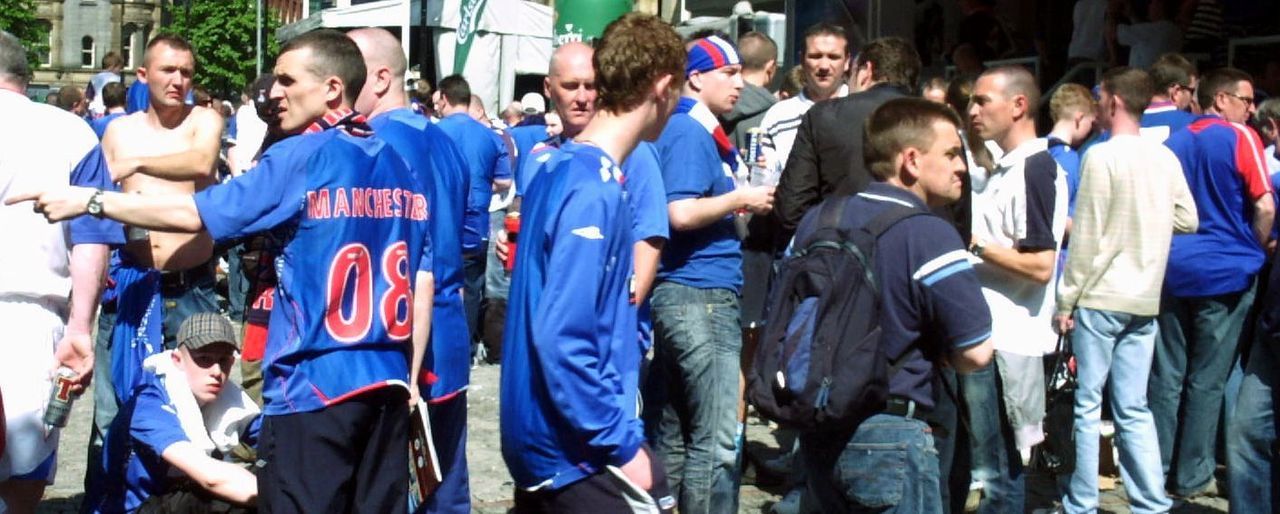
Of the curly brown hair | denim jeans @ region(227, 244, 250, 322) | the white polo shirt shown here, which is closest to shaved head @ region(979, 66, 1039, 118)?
the white polo shirt

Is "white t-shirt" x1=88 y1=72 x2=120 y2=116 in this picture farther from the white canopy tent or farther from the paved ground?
the paved ground

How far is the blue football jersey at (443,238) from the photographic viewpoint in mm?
5703

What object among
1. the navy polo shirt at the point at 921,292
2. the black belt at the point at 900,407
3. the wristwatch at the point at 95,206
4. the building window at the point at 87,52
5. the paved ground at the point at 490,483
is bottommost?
the paved ground at the point at 490,483

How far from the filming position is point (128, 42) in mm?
122125

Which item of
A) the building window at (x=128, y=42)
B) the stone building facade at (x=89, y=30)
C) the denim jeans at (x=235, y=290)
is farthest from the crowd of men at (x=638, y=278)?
the building window at (x=128, y=42)

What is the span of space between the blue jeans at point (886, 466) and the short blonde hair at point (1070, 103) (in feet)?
11.6

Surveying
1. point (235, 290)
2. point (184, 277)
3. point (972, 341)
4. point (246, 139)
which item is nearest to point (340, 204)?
point (972, 341)

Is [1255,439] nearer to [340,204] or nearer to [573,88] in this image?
[573,88]

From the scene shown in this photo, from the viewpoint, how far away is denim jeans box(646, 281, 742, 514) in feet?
21.6

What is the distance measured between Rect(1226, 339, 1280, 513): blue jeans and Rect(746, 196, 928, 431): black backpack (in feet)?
9.46

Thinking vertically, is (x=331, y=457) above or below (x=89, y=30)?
below

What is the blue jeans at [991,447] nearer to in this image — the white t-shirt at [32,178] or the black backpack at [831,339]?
the black backpack at [831,339]

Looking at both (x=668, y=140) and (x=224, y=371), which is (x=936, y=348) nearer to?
(x=668, y=140)

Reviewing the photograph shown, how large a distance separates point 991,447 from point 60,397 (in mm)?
3400
